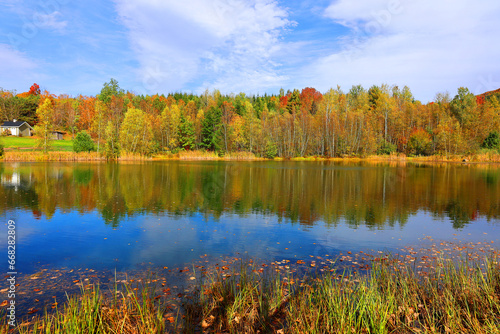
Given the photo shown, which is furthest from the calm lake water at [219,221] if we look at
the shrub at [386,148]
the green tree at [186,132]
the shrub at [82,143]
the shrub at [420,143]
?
the shrub at [386,148]

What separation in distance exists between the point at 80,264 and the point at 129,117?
68.3 meters

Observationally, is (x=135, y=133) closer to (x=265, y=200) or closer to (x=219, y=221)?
(x=265, y=200)

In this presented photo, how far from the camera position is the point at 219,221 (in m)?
15.5

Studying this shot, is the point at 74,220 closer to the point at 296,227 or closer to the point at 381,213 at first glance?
the point at 296,227

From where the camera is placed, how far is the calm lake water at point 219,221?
10.8 meters

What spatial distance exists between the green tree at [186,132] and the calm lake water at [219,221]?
6298cm

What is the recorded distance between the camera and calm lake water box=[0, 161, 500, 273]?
10.8 m

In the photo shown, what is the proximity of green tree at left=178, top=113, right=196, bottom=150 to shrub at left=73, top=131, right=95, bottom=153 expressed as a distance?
1075 inches

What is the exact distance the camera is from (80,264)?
31.0 ft

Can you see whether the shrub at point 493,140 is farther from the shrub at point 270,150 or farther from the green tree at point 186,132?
the green tree at point 186,132

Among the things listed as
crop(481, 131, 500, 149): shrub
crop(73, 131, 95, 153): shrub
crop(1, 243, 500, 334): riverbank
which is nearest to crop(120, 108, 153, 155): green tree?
crop(73, 131, 95, 153): shrub

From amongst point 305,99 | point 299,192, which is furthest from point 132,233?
point 305,99

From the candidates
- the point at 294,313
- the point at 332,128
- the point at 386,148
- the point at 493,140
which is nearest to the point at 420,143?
the point at 386,148

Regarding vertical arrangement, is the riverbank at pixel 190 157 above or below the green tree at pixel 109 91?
below
